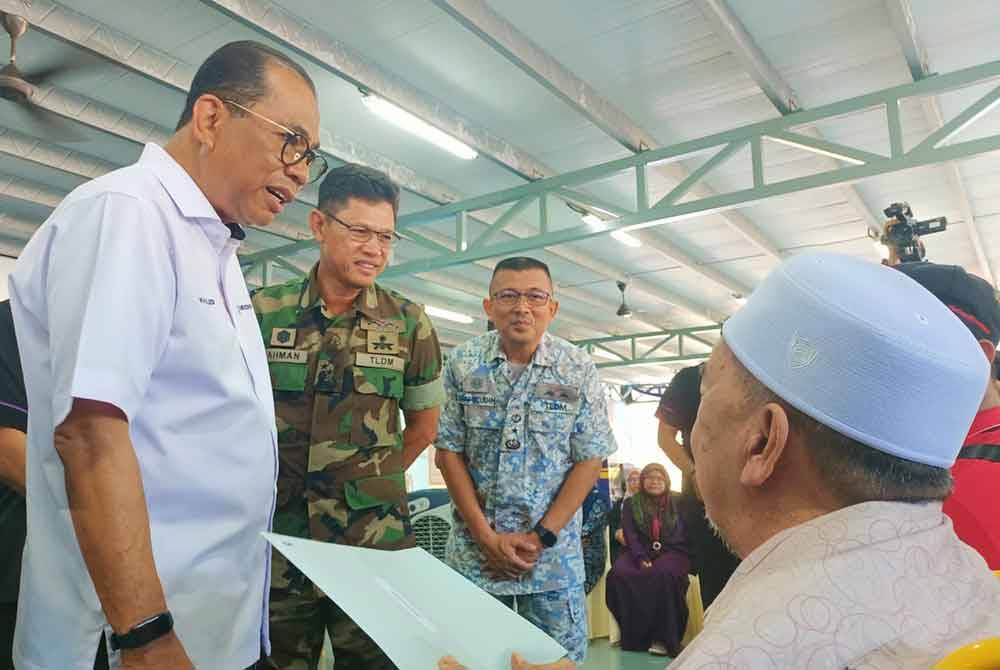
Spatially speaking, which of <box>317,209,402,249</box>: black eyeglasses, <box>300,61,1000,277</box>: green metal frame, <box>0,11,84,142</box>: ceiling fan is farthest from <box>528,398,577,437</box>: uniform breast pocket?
<box>300,61,1000,277</box>: green metal frame

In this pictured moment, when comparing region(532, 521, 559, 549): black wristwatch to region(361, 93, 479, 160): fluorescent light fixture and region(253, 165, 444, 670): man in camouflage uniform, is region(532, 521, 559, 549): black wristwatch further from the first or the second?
region(361, 93, 479, 160): fluorescent light fixture

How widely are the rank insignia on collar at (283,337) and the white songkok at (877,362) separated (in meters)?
1.25

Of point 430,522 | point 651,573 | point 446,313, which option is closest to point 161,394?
point 430,522

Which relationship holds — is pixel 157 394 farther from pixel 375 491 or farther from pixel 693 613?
pixel 693 613

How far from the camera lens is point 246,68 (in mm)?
1159

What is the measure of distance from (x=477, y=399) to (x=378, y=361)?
→ 1.64 ft

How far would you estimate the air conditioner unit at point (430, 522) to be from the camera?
342 cm

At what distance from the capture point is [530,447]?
2092 millimetres

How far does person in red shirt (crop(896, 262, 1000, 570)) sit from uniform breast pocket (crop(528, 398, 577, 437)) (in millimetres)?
969

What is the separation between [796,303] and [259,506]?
83cm

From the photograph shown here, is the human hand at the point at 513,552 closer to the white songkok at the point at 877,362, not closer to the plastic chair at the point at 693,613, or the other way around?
the white songkok at the point at 877,362

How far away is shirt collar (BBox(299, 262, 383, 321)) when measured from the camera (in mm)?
1775

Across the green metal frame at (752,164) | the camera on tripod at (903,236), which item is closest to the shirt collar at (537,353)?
the camera on tripod at (903,236)

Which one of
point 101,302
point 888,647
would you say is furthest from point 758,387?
point 101,302
